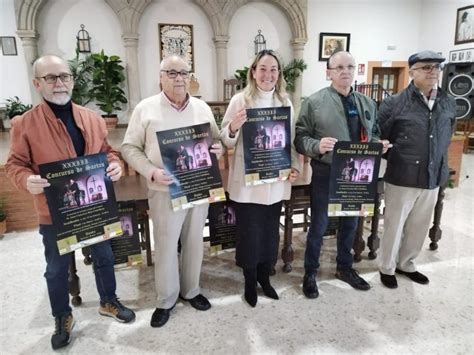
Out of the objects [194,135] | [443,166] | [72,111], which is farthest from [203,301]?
[443,166]

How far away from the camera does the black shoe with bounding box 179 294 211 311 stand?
197cm

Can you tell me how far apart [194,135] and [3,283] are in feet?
5.68

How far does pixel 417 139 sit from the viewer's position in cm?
191

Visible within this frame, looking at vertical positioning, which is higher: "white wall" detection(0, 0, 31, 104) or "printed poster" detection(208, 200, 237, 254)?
"white wall" detection(0, 0, 31, 104)

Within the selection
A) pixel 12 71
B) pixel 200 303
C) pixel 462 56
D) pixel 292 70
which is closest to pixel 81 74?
pixel 12 71

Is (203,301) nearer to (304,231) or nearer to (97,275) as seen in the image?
(97,275)

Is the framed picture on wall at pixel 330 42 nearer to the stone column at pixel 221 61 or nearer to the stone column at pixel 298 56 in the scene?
the stone column at pixel 298 56

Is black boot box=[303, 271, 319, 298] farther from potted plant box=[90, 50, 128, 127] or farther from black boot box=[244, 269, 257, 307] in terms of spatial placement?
potted plant box=[90, 50, 128, 127]

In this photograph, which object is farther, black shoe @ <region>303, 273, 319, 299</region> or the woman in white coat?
black shoe @ <region>303, 273, 319, 299</region>

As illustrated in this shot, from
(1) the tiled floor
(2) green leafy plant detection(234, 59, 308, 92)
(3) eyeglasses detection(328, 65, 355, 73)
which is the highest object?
(2) green leafy plant detection(234, 59, 308, 92)

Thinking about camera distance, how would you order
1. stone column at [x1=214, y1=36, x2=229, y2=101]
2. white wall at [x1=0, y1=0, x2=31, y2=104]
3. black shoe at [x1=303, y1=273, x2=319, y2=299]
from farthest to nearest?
1. stone column at [x1=214, y1=36, x2=229, y2=101]
2. white wall at [x1=0, y1=0, x2=31, y2=104]
3. black shoe at [x1=303, y1=273, x2=319, y2=299]

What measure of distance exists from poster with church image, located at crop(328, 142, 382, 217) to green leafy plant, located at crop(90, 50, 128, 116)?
5647 mm

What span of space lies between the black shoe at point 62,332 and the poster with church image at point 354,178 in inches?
58.1

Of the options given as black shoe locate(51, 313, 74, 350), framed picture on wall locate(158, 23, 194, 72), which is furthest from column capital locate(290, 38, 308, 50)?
black shoe locate(51, 313, 74, 350)
